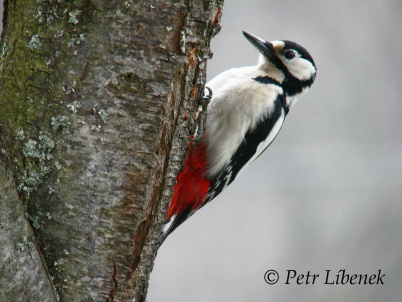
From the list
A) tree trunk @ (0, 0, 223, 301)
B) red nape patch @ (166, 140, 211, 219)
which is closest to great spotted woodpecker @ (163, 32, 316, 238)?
red nape patch @ (166, 140, 211, 219)

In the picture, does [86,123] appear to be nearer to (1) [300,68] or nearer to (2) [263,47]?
(2) [263,47]

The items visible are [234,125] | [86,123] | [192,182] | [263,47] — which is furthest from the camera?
[263,47]

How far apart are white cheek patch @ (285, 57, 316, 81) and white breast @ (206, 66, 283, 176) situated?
0.32 metres

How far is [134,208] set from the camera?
4.35 ft

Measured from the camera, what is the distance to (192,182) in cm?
237

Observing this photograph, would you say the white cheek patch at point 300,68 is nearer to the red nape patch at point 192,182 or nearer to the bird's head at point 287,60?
the bird's head at point 287,60

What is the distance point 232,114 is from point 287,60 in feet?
1.73

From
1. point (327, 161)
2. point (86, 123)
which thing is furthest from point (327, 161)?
point (86, 123)

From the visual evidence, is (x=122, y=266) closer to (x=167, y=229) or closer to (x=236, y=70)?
(x=167, y=229)

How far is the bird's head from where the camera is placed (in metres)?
2.54

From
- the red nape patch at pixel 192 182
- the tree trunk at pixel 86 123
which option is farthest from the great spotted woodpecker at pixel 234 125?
the tree trunk at pixel 86 123

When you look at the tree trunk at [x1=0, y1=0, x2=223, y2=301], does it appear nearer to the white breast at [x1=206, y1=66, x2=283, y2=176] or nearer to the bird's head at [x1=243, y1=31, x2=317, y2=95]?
the white breast at [x1=206, y1=66, x2=283, y2=176]

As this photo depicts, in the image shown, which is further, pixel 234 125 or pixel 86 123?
pixel 234 125

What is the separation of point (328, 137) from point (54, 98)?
2409 mm
